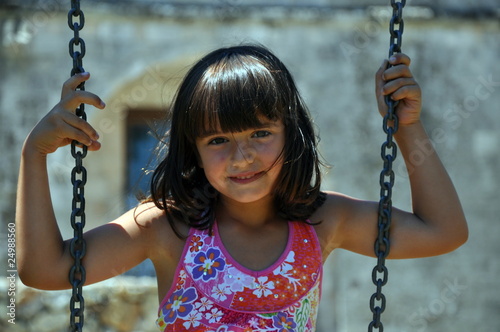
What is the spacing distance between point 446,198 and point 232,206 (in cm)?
61

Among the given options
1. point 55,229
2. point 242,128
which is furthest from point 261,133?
point 55,229

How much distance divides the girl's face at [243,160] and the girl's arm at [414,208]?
285mm

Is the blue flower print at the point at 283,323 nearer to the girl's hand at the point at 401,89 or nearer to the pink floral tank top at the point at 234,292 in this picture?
the pink floral tank top at the point at 234,292

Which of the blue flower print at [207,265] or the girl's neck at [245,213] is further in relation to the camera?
the girl's neck at [245,213]

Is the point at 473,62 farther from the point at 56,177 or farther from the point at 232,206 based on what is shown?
the point at 232,206

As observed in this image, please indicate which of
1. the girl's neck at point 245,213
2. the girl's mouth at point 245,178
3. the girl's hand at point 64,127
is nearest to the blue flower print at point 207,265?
the girl's neck at point 245,213

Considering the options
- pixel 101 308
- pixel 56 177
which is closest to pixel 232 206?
pixel 101 308

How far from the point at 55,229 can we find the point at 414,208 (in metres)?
1.02

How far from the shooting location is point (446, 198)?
230cm

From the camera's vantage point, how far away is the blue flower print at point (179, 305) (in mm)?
2146

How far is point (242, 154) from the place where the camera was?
210 cm

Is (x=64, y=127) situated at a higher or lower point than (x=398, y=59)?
lower

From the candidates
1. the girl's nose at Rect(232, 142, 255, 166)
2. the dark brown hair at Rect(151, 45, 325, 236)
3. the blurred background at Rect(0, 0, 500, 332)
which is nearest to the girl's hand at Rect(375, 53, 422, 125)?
the dark brown hair at Rect(151, 45, 325, 236)

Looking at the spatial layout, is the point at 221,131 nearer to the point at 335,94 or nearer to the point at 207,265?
the point at 207,265
